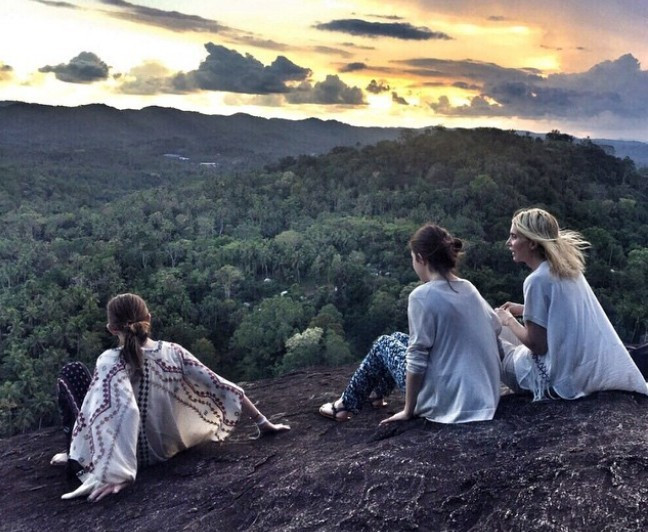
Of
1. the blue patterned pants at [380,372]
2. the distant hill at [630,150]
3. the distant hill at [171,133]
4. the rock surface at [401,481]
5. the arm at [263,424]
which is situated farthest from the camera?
the distant hill at [171,133]

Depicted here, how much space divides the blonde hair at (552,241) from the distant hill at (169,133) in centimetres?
7969

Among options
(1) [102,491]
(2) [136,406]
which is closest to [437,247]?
(2) [136,406]

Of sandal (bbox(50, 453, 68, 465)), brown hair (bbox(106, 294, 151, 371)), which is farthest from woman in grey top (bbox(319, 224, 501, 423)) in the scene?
sandal (bbox(50, 453, 68, 465))

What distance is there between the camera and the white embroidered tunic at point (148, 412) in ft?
9.53

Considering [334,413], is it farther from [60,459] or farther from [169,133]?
[169,133]

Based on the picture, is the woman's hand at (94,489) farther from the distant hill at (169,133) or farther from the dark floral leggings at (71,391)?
the distant hill at (169,133)

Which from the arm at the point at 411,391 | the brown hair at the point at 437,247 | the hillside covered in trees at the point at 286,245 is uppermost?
the brown hair at the point at 437,247

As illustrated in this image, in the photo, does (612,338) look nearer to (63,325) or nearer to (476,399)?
(476,399)

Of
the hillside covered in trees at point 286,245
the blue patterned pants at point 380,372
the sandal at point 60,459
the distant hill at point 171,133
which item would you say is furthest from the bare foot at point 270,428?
the distant hill at point 171,133

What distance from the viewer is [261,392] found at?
15.8 ft

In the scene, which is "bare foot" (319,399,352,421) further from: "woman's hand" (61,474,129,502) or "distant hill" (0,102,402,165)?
"distant hill" (0,102,402,165)

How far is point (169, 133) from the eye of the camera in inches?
4090

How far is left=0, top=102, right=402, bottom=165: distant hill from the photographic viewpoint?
90.0 metres

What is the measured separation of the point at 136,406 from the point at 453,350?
1627 mm
